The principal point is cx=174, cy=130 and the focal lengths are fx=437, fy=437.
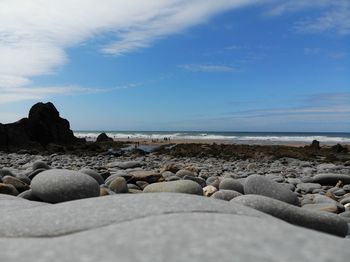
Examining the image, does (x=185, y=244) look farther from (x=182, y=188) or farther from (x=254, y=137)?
(x=254, y=137)

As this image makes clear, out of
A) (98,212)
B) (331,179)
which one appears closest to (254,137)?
(331,179)

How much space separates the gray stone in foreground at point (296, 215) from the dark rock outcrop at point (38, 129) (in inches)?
870

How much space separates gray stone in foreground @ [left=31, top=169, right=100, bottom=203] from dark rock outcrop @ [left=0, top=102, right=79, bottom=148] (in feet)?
66.8

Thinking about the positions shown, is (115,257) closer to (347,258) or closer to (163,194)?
(347,258)

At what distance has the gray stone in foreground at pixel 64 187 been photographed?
4.32 metres

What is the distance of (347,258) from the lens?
1.74 metres

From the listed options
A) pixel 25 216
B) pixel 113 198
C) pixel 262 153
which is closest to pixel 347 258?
pixel 113 198

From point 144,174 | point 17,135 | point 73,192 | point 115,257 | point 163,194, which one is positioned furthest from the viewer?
point 17,135

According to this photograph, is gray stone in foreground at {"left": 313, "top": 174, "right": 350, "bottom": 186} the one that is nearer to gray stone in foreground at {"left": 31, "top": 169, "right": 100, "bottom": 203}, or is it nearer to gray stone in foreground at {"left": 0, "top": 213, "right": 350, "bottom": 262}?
gray stone in foreground at {"left": 31, "top": 169, "right": 100, "bottom": 203}

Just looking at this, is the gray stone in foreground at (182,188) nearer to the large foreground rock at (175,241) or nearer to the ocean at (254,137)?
the large foreground rock at (175,241)

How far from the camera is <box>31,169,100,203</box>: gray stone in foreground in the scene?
4.32 metres

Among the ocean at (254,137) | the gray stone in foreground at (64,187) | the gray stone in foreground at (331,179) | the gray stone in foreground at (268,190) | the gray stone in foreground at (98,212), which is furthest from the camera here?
the ocean at (254,137)

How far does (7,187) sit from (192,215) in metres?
3.69

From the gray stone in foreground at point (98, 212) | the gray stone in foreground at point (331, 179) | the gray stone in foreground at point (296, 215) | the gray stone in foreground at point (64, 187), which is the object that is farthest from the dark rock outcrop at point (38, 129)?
the gray stone in foreground at point (98, 212)
